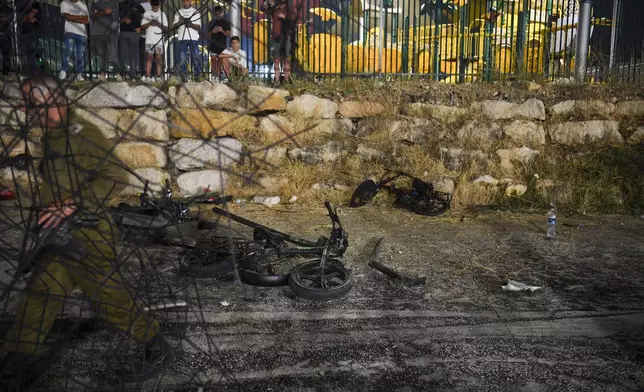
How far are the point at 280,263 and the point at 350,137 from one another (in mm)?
4515

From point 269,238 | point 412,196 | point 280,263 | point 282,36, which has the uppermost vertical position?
point 282,36

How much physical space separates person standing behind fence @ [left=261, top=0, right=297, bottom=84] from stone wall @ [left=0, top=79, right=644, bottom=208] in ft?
2.60

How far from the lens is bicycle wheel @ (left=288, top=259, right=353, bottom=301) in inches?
210

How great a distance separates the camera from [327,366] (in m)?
4.14

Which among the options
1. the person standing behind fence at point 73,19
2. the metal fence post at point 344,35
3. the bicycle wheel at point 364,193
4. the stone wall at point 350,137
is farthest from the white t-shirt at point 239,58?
the bicycle wheel at point 364,193

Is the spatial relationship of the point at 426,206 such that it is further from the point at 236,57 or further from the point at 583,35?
the point at 583,35

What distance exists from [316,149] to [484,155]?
116 inches

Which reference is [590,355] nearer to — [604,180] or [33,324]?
[33,324]

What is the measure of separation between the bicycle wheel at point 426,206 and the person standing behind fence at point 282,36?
3620 millimetres

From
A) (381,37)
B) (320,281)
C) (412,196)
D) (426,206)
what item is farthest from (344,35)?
(320,281)

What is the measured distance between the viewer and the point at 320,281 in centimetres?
556

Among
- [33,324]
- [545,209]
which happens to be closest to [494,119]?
[545,209]

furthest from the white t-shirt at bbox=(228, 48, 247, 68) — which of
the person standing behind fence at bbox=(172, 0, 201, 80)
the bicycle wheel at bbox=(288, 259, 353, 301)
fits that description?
the bicycle wheel at bbox=(288, 259, 353, 301)

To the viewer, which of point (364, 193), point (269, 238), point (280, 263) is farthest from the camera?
point (364, 193)
